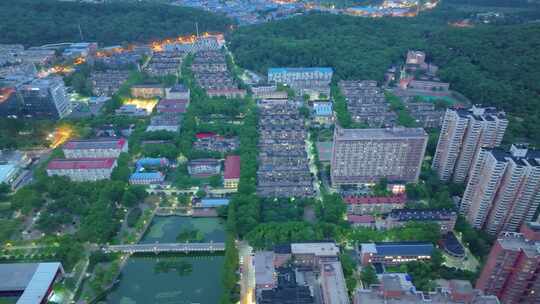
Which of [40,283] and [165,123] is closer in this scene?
[40,283]

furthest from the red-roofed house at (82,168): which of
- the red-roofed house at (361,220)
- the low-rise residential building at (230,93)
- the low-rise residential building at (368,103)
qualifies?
the low-rise residential building at (368,103)

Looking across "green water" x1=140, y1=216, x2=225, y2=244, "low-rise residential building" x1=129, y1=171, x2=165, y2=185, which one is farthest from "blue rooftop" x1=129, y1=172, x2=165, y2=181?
"green water" x1=140, y1=216, x2=225, y2=244

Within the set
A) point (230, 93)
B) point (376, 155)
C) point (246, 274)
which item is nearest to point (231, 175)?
point (246, 274)

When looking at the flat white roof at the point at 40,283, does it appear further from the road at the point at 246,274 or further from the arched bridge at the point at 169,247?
the road at the point at 246,274

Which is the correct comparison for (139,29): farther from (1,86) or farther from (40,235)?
(40,235)

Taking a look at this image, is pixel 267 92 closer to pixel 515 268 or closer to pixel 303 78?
pixel 303 78

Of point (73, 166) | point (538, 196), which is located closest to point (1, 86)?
point (73, 166)

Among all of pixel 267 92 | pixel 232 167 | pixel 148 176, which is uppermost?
pixel 267 92
